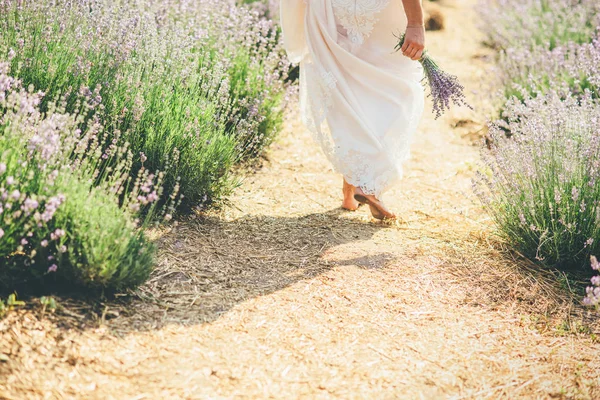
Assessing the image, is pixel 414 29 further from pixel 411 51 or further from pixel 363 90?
pixel 363 90

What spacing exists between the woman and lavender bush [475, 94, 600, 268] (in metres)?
0.52

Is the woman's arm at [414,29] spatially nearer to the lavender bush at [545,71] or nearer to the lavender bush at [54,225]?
the lavender bush at [54,225]

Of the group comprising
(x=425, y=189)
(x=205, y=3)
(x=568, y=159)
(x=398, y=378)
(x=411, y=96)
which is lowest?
(x=398, y=378)

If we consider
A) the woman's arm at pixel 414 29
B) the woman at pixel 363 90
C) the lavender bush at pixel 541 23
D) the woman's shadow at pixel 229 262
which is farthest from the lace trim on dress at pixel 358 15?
the lavender bush at pixel 541 23

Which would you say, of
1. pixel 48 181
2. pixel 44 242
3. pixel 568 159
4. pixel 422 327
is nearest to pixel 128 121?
pixel 48 181

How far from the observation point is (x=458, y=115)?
590cm

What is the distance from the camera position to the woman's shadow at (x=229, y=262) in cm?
265

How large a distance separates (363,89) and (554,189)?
1170 millimetres

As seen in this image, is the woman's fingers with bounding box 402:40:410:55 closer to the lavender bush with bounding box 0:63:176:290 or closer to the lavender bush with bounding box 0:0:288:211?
the lavender bush with bounding box 0:0:288:211

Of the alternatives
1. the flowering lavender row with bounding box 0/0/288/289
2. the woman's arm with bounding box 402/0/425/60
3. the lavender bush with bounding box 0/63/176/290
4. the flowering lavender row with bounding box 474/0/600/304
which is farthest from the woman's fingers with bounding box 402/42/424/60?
the lavender bush with bounding box 0/63/176/290

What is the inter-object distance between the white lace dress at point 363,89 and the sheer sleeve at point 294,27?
0.08 m

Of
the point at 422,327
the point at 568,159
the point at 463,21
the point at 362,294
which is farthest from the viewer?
the point at 463,21

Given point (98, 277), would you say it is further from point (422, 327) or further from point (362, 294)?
point (422, 327)

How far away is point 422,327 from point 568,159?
4.28 feet
